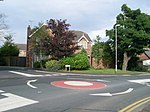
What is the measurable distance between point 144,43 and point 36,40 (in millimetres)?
16646

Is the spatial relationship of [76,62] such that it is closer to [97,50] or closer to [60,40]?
[60,40]

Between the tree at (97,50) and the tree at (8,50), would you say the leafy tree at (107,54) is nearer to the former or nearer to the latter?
the tree at (97,50)

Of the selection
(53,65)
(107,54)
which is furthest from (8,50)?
(53,65)

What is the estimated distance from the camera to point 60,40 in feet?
149

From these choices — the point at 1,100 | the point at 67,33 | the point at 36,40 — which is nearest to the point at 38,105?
the point at 1,100

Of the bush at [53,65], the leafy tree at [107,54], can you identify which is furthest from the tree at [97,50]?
the bush at [53,65]

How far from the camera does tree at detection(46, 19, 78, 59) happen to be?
45.5m

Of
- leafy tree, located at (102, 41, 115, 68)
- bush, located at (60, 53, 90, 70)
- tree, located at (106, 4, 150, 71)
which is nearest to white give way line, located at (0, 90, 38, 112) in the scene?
bush, located at (60, 53, 90, 70)

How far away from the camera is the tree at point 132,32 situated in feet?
162

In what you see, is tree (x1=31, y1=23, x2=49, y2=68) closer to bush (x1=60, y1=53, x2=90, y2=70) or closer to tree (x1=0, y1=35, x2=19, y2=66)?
bush (x1=60, y1=53, x2=90, y2=70)

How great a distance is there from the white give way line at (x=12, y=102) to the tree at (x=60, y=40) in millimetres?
31275

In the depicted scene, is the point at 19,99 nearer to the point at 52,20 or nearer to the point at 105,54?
the point at 52,20

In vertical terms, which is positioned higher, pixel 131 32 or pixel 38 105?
pixel 131 32

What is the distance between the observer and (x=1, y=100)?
12.9 meters
